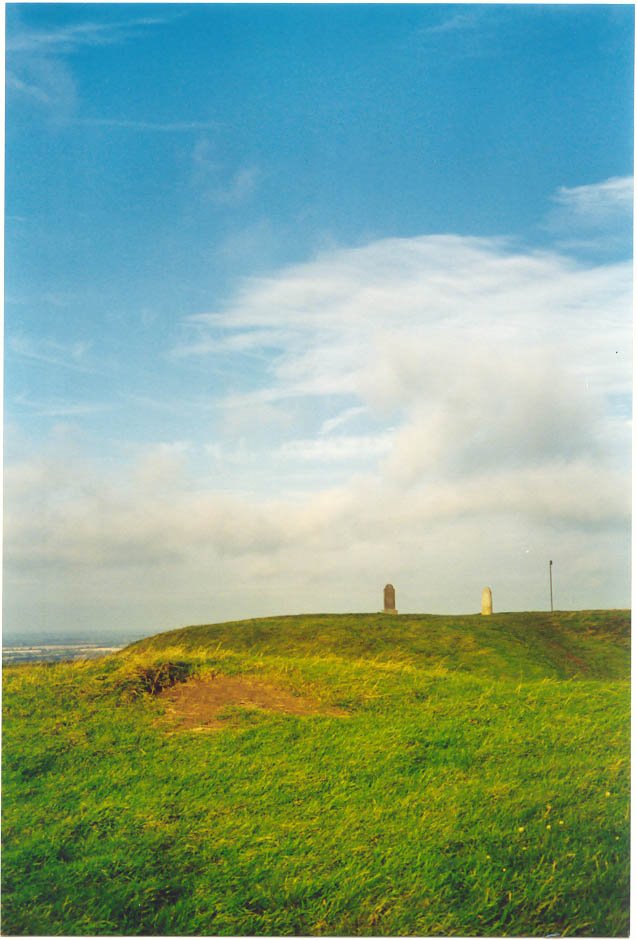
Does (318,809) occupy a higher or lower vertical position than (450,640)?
lower

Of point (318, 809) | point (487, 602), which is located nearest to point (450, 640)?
point (487, 602)

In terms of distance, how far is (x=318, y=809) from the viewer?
A: 5781 mm

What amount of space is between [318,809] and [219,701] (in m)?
2.22

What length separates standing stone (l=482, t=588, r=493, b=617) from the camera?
13.5m

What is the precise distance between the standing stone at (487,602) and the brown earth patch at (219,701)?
629 centimetres

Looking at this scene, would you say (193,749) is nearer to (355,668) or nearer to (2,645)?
(2,645)

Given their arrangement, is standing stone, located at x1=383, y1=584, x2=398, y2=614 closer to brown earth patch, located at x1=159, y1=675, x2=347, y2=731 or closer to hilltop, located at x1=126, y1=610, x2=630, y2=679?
hilltop, located at x1=126, y1=610, x2=630, y2=679

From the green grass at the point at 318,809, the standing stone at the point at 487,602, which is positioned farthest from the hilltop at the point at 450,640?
the green grass at the point at 318,809

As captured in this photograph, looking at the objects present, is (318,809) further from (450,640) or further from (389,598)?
A: (389,598)

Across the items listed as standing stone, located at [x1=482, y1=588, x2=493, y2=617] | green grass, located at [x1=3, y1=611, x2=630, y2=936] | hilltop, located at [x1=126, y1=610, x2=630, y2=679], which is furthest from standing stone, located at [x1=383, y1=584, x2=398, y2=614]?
green grass, located at [x1=3, y1=611, x2=630, y2=936]

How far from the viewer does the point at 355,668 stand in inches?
371

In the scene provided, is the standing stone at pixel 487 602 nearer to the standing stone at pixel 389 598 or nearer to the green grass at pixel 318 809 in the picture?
the standing stone at pixel 389 598

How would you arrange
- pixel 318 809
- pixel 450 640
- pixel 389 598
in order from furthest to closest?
pixel 389 598, pixel 450 640, pixel 318 809

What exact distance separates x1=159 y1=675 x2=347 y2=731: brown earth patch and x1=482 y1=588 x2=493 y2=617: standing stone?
629cm
